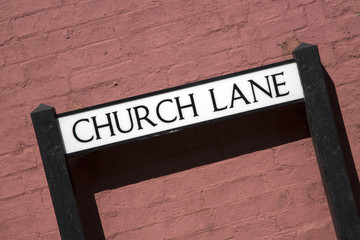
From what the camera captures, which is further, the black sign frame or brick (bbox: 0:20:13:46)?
brick (bbox: 0:20:13:46)

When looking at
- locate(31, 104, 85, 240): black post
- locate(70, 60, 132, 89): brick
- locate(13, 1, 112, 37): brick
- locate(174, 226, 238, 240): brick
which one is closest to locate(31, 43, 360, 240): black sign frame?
locate(31, 104, 85, 240): black post

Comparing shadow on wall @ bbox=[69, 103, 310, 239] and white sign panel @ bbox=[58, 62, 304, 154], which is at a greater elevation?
white sign panel @ bbox=[58, 62, 304, 154]

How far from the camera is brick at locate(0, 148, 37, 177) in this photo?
8.31 feet

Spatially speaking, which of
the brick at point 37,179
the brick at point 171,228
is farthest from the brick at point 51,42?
the brick at point 171,228

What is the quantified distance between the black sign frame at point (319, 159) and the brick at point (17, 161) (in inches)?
7.5

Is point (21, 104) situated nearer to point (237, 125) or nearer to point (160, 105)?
point (160, 105)

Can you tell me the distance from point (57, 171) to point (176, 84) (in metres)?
0.78

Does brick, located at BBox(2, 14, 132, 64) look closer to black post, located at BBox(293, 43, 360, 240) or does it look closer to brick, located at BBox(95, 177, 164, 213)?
brick, located at BBox(95, 177, 164, 213)

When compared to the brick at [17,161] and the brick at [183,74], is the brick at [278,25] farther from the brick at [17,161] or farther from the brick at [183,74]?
the brick at [17,161]

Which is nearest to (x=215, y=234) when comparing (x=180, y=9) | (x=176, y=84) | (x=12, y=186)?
(x=176, y=84)

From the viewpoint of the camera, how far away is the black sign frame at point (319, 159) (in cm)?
238

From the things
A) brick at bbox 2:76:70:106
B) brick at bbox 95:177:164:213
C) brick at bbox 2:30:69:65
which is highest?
brick at bbox 2:30:69:65

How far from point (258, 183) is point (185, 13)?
3.38 ft

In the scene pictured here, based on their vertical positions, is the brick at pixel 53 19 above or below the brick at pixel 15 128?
above
